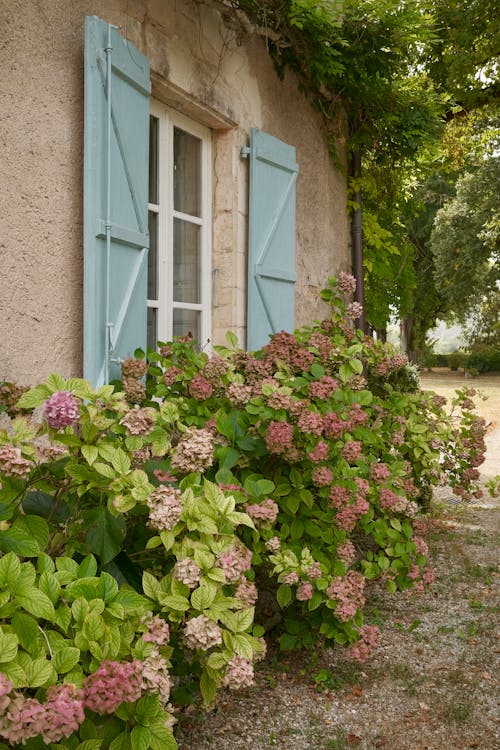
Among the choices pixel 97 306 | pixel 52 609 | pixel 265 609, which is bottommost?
pixel 265 609

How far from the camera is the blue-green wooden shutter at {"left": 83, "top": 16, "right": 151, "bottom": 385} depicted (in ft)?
11.0

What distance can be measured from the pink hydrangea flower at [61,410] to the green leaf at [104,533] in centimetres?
31

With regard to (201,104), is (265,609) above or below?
below

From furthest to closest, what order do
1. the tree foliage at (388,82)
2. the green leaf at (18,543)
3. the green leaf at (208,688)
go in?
the tree foliage at (388,82), the green leaf at (208,688), the green leaf at (18,543)

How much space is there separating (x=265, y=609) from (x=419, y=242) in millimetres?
23838

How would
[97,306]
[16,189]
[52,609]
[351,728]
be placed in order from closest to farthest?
[52,609], [351,728], [16,189], [97,306]

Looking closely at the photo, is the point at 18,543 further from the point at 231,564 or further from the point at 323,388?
the point at 323,388

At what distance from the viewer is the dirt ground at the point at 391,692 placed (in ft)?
8.35

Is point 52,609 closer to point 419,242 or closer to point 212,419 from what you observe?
point 212,419

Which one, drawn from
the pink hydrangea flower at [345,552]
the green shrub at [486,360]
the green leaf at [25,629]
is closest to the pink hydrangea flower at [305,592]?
the pink hydrangea flower at [345,552]

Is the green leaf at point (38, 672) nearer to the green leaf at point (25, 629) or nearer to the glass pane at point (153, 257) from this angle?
the green leaf at point (25, 629)

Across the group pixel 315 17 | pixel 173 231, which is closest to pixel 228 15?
pixel 315 17

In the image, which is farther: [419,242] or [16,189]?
[419,242]

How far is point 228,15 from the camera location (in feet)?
14.3
